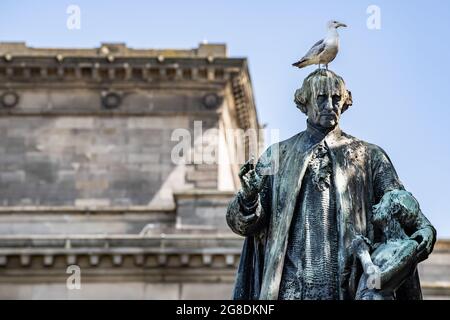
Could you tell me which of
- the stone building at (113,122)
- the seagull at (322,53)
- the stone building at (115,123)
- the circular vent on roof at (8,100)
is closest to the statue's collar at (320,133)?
the seagull at (322,53)

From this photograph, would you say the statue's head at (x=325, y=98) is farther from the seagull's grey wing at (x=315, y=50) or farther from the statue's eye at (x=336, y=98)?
the seagull's grey wing at (x=315, y=50)

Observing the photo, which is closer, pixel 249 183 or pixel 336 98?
pixel 249 183

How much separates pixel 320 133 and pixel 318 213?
73 centimetres

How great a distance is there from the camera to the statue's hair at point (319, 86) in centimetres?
1233

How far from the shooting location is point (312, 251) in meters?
11.7

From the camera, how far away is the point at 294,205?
1187cm

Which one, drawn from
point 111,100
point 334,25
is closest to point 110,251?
point 111,100

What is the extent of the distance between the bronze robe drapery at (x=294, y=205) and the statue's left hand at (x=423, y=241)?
85 millimetres

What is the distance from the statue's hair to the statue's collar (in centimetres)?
16

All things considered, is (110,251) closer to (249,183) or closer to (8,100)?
(8,100)

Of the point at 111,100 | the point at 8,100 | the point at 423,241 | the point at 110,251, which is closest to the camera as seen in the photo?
the point at 423,241

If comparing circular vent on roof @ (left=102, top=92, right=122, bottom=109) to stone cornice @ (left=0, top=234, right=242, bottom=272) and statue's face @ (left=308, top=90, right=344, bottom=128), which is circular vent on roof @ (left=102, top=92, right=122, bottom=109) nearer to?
stone cornice @ (left=0, top=234, right=242, bottom=272)

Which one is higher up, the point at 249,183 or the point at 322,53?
the point at 322,53

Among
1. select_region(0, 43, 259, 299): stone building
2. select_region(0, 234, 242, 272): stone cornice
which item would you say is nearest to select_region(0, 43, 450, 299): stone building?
select_region(0, 43, 259, 299): stone building
